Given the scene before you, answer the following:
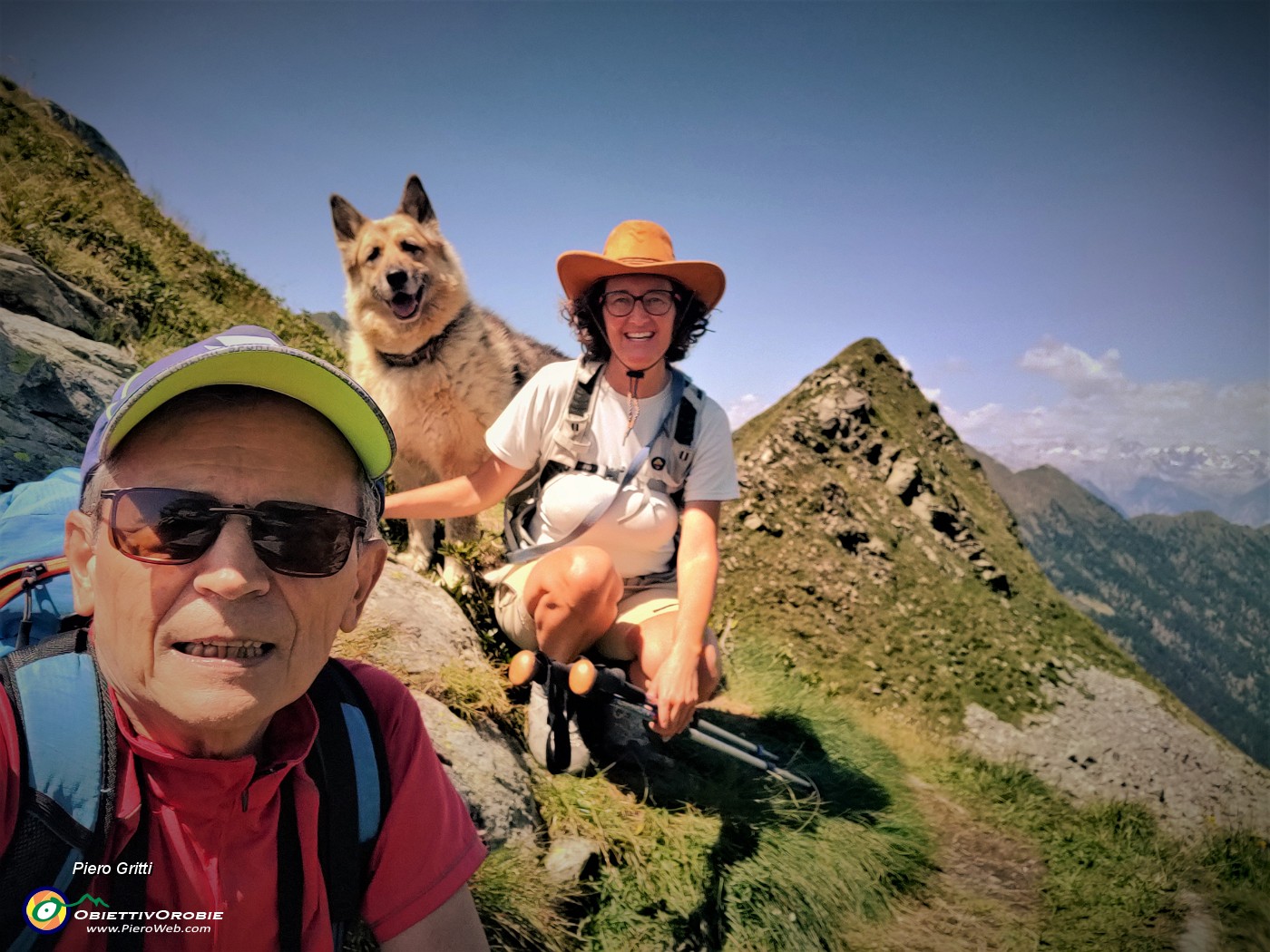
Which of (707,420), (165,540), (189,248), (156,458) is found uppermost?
(189,248)

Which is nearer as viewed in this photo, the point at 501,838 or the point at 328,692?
the point at 328,692

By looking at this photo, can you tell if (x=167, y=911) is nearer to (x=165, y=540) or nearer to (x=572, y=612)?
(x=165, y=540)

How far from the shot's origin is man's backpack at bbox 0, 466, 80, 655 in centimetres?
146

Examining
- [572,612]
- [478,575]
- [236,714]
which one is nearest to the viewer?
[236,714]

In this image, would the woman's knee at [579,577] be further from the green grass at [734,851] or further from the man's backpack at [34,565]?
the man's backpack at [34,565]

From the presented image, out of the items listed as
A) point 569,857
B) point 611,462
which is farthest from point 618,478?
point 569,857

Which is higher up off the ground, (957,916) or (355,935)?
(355,935)

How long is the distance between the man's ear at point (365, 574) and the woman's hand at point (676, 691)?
168 centimetres

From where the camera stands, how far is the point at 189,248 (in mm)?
7402

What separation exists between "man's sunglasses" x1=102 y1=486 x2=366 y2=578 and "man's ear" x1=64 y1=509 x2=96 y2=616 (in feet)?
0.38

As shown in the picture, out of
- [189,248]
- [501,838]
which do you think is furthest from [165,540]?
[189,248]

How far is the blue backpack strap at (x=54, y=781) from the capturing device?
3.36 ft

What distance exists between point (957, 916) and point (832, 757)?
49.1 inches

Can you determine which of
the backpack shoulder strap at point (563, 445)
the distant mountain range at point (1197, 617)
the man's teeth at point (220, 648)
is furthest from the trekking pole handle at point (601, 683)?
the distant mountain range at point (1197, 617)
